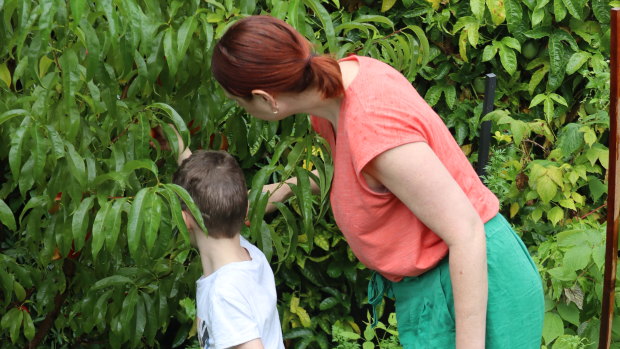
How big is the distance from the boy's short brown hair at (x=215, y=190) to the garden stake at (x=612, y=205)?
97 centimetres

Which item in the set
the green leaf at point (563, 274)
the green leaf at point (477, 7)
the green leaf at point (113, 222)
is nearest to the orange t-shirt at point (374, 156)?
the green leaf at point (113, 222)

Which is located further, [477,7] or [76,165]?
[477,7]

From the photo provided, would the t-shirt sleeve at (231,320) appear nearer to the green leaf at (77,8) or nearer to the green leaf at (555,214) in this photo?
the green leaf at (77,8)

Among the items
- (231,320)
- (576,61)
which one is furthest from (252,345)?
(576,61)

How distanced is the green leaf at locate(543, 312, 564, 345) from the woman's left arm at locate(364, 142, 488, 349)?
943 mm

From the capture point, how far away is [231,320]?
73.1 inches

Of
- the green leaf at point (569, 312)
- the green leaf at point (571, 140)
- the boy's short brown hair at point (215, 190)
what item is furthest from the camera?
the green leaf at point (571, 140)

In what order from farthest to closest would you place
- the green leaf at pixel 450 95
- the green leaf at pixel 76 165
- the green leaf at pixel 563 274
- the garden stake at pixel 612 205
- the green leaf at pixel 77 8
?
the green leaf at pixel 450 95
the green leaf at pixel 563 274
the garden stake at pixel 612 205
the green leaf at pixel 76 165
the green leaf at pixel 77 8

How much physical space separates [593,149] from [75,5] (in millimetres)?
1931

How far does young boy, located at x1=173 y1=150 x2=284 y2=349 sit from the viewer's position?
186cm

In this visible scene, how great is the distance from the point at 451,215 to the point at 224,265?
21.4 inches

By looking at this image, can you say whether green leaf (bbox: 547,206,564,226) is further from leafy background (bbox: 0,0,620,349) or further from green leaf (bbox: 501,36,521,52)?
green leaf (bbox: 501,36,521,52)

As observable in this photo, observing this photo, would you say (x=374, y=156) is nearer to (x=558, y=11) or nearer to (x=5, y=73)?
(x=5, y=73)

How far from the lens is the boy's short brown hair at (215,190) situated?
1919mm
